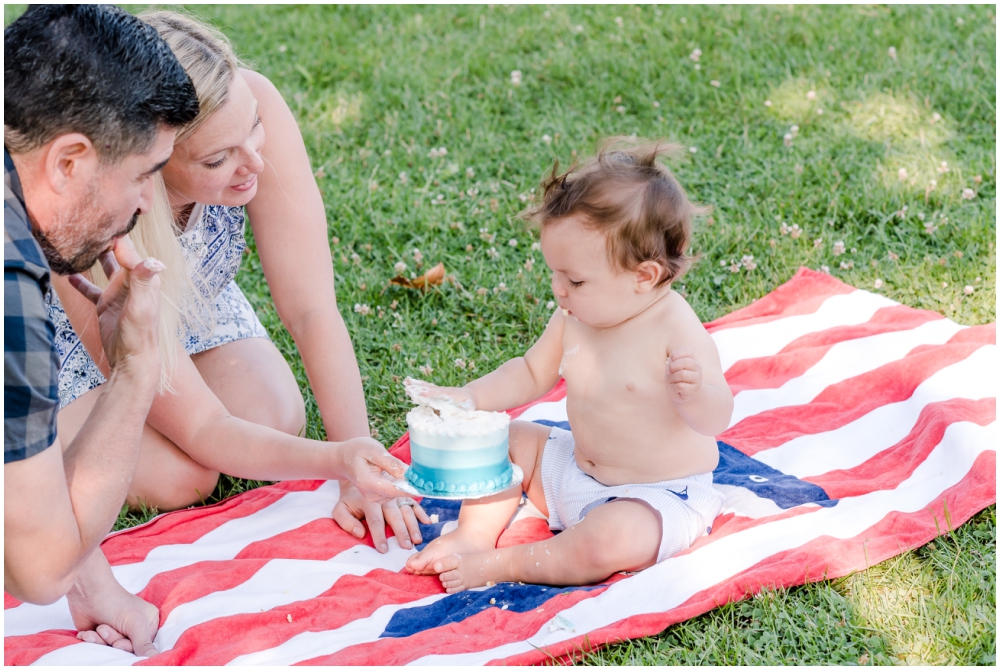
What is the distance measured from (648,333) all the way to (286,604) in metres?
1.30

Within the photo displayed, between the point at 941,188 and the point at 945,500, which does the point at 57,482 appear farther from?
the point at 941,188

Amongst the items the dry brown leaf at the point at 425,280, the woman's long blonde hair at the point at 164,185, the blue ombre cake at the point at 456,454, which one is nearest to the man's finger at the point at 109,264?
the woman's long blonde hair at the point at 164,185

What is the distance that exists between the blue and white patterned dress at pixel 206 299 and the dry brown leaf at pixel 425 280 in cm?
85

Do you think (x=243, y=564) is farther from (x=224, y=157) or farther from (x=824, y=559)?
(x=824, y=559)

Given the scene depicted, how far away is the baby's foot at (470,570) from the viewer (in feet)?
9.21

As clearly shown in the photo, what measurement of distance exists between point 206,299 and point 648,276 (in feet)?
5.22

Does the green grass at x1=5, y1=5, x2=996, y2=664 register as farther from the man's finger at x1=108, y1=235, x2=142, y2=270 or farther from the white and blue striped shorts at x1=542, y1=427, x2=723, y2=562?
the man's finger at x1=108, y1=235, x2=142, y2=270

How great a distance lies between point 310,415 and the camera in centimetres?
379

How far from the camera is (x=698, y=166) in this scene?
17.0 ft

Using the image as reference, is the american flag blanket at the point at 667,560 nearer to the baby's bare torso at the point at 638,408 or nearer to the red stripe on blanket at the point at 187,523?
the red stripe on blanket at the point at 187,523

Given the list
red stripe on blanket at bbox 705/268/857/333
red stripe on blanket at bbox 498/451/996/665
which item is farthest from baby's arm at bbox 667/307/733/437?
red stripe on blanket at bbox 705/268/857/333

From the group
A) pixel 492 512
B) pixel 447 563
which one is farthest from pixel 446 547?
pixel 492 512

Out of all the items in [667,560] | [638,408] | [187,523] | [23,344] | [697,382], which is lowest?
[187,523]

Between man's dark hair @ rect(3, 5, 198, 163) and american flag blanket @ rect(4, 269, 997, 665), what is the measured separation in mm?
1346
